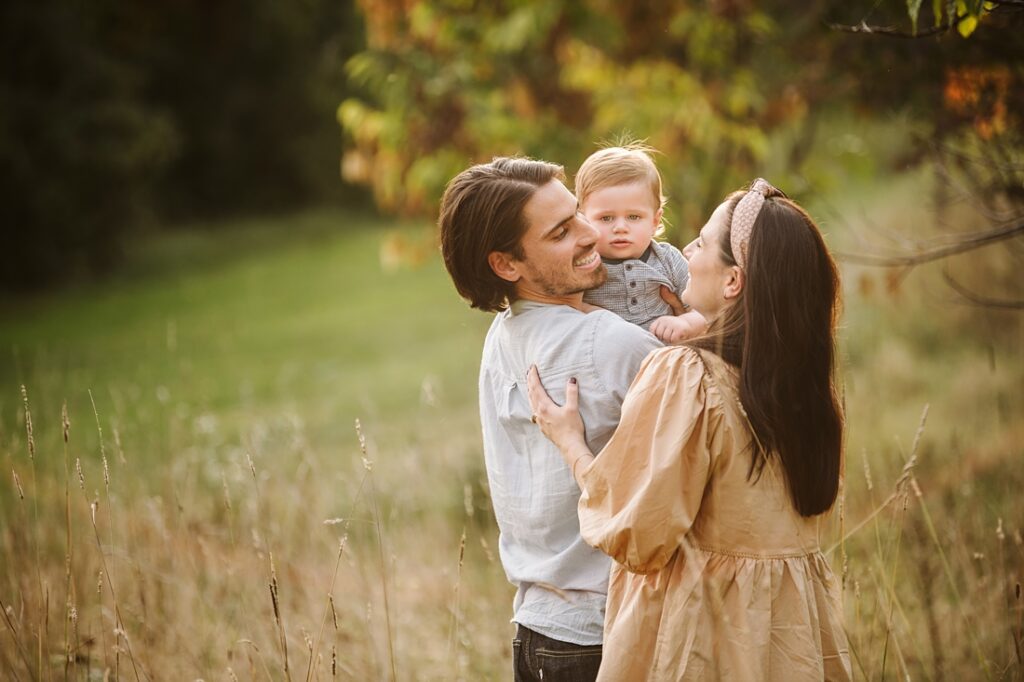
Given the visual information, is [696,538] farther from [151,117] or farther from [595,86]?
[151,117]

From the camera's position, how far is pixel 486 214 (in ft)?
8.17

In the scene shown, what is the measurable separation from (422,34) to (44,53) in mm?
16142

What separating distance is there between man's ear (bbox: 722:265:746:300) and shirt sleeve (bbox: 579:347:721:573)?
0.17 metres

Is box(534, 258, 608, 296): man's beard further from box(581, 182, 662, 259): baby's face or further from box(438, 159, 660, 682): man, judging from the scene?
box(581, 182, 662, 259): baby's face

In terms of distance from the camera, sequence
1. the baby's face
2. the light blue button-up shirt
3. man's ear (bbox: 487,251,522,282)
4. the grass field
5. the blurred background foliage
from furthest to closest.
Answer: the blurred background foliage → the grass field → the baby's face → man's ear (bbox: 487,251,522,282) → the light blue button-up shirt

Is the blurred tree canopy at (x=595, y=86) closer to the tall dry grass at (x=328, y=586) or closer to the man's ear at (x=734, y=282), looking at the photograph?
the tall dry grass at (x=328, y=586)

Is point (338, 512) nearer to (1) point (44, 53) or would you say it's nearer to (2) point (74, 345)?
(2) point (74, 345)

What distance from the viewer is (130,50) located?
25.3 metres

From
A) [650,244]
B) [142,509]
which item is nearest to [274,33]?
[142,509]

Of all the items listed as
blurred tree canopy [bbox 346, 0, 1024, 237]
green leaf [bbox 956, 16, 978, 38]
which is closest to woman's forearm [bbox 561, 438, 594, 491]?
green leaf [bbox 956, 16, 978, 38]

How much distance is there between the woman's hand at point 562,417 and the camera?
2.34 metres

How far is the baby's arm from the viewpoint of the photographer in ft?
8.45

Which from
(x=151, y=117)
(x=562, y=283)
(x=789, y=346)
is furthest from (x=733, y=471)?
(x=151, y=117)

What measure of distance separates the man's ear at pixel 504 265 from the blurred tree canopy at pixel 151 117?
1235cm
